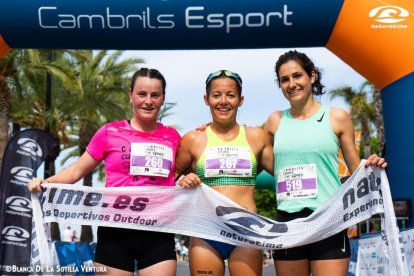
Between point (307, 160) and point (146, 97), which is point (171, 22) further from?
point (307, 160)

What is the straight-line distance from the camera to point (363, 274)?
953 cm

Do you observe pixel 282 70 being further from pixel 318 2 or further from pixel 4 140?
pixel 4 140

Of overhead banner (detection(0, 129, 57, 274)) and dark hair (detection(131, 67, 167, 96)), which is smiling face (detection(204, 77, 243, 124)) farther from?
overhead banner (detection(0, 129, 57, 274))

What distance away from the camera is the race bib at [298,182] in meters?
3.90

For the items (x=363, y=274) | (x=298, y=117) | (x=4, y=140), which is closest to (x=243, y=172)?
(x=298, y=117)

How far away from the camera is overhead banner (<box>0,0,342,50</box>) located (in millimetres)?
6594

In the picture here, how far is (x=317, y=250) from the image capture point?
3.90 m

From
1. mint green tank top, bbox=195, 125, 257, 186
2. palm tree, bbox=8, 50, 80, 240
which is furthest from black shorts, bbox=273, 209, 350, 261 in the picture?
palm tree, bbox=8, 50, 80, 240

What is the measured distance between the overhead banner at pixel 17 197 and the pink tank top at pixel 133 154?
21.2ft

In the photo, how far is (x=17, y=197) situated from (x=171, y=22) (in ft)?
16.0

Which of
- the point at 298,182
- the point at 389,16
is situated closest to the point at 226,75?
the point at 298,182

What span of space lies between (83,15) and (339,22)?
2763mm

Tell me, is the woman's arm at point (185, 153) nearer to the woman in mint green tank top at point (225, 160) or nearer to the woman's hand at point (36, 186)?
the woman in mint green tank top at point (225, 160)

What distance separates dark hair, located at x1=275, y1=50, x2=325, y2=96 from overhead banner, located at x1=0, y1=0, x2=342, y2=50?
2.54 m
